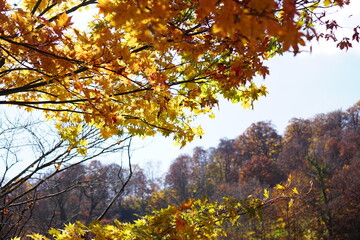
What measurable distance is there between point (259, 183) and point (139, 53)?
79.8 feet

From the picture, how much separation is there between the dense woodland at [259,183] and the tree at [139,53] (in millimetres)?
2170

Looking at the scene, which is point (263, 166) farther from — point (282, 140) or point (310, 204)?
point (310, 204)

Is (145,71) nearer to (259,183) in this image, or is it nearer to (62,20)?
(62,20)

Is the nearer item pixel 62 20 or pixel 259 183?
pixel 62 20

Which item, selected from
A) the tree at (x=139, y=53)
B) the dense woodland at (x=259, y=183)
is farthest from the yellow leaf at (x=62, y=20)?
the dense woodland at (x=259, y=183)

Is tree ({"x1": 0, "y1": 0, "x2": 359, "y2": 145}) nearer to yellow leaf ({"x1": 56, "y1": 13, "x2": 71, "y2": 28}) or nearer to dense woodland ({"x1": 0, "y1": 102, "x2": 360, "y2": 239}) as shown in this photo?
yellow leaf ({"x1": 56, "y1": 13, "x2": 71, "y2": 28})

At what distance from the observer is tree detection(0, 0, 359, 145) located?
1.61 meters

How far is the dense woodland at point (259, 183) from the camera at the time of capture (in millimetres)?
12586

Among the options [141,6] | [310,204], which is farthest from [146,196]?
[141,6]

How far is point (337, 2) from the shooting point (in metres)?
2.54

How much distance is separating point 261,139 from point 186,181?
47.3 ft

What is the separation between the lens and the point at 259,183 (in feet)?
80.4


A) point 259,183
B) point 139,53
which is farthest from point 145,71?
point 259,183

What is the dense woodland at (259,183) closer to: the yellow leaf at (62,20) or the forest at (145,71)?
the forest at (145,71)
